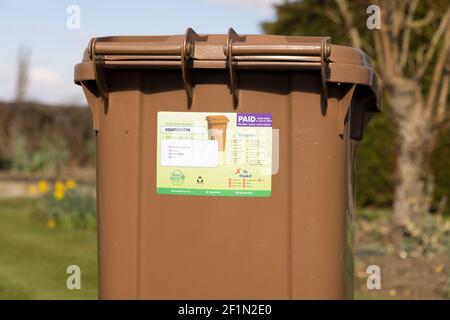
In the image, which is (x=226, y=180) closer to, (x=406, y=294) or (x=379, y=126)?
(x=406, y=294)

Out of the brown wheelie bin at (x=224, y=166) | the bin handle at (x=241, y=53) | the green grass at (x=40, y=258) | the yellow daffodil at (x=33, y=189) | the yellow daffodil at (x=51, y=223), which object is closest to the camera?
the bin handle at (x=241, y=53)

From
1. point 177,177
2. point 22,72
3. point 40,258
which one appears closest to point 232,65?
point 177,177

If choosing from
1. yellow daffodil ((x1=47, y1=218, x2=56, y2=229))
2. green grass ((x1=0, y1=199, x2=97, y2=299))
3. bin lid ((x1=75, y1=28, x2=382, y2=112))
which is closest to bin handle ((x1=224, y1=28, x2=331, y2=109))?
bin lid ((x1=75, y1=28, x2=382, y2=112))

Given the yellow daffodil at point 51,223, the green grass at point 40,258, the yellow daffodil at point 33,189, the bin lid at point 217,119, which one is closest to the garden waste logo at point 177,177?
the bin lid at point 217,119

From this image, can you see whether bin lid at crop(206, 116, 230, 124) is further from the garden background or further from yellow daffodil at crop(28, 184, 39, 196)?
yellow daffodil at crop(28, 184, 39, 196)

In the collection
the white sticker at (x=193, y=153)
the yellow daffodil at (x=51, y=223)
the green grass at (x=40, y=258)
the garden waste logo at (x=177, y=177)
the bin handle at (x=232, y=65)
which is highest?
the bin handle at (x=232, y=65)

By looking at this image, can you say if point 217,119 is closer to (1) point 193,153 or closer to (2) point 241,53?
(1) point 193,153

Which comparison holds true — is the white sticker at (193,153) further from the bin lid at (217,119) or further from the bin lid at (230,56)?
the bin lid at (230,56)

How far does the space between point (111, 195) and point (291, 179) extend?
2.76ft

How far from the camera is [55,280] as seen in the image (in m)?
7.41

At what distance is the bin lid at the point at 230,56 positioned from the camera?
3.61 m

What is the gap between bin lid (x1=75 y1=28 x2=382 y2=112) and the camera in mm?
3611

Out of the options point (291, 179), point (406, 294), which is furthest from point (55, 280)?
point (291, 179)

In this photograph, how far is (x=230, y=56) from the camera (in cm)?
363
